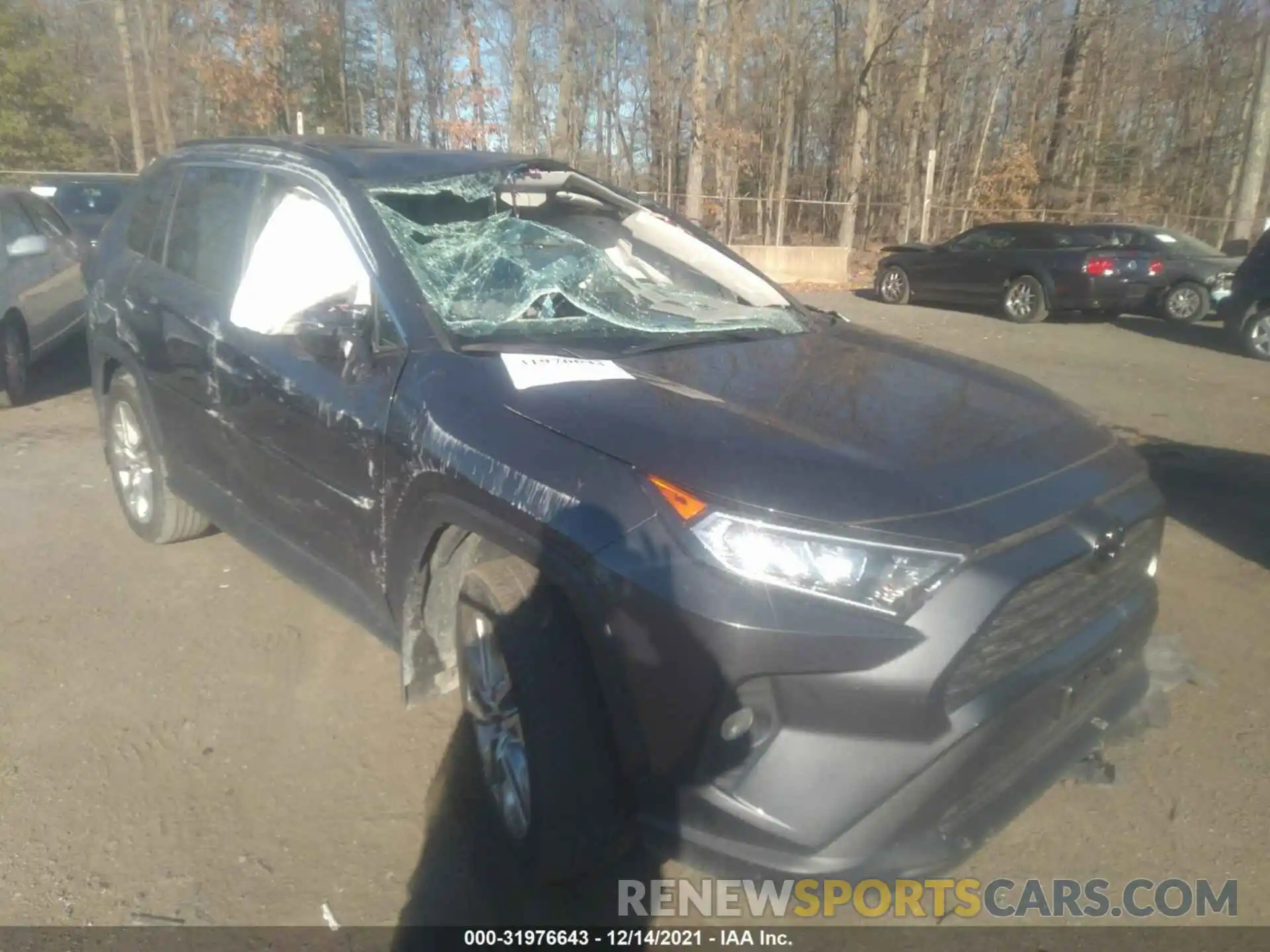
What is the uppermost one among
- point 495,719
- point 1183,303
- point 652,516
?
point 652,516

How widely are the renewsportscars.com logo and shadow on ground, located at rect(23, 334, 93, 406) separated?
7353mm

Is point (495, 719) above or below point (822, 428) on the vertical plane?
below

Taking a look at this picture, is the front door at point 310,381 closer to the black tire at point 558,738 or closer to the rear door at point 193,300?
the rear door at point 193,300

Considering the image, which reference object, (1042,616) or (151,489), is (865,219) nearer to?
(151,489)

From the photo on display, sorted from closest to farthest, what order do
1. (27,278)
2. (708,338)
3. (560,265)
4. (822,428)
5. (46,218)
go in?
(822,428)
(708,338)
(560,265)
(27,278)
(46,218)

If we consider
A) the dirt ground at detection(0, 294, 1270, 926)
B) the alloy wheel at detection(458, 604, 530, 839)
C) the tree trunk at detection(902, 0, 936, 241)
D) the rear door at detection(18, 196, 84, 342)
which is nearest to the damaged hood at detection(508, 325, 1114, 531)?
the alloy wheel at detection(458, 604, 530, 839)

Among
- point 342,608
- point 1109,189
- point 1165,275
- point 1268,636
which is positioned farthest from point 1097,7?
point 342,608

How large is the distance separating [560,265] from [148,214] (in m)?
2.43

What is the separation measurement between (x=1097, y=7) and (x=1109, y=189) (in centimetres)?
578

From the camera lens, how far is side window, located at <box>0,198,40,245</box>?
8.33 metres

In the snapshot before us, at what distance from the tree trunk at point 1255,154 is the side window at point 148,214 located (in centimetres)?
2078

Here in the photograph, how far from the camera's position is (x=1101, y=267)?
14.5 m

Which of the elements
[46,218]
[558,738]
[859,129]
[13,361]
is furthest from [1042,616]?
[859,129]

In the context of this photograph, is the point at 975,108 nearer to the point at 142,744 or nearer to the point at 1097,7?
the point at 1097,7
